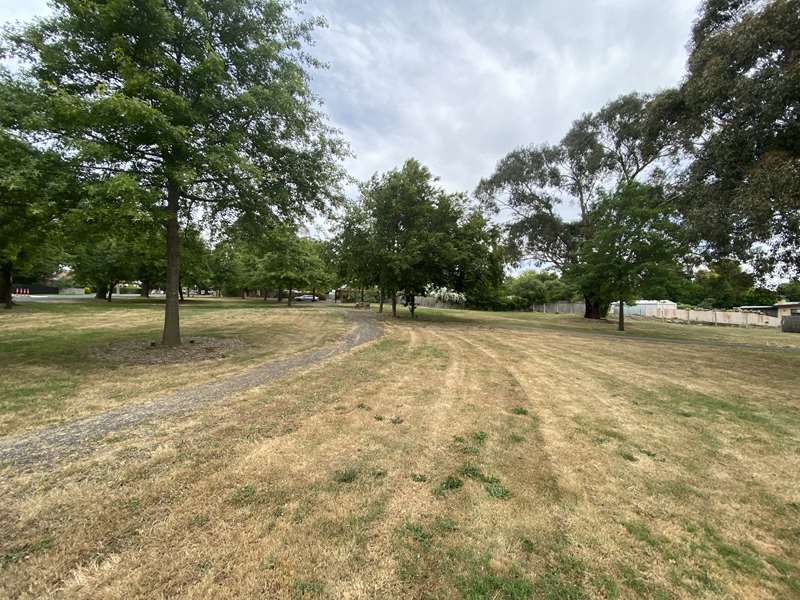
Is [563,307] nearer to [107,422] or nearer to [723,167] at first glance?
[723,167]

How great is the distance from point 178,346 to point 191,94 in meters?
6.35

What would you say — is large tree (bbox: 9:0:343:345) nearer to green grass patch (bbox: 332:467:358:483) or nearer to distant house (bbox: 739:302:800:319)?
green grass patch (bbox: 332:467:358:483)

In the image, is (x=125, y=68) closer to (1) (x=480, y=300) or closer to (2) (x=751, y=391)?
(2) (x=751, y=391)

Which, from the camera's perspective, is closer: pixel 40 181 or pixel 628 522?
pixel 628 522

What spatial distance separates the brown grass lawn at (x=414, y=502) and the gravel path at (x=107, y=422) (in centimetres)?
30

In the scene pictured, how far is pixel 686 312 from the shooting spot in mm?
→ 36750

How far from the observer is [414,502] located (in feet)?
9.11

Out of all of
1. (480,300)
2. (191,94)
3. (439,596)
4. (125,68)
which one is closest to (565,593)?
(439,596)

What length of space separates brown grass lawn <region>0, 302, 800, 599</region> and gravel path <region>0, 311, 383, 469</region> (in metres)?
0.30

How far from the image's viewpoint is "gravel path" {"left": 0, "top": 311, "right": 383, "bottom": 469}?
3375 millimetres

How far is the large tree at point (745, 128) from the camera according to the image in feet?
25.0

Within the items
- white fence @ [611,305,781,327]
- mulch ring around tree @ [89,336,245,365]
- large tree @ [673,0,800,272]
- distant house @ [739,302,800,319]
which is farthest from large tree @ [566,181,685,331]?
distant house @ [739,302,800,319]

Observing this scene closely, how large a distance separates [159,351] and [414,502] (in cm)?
840

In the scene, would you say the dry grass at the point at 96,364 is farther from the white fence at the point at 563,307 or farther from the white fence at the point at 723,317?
the white fence at the point at 563,307
